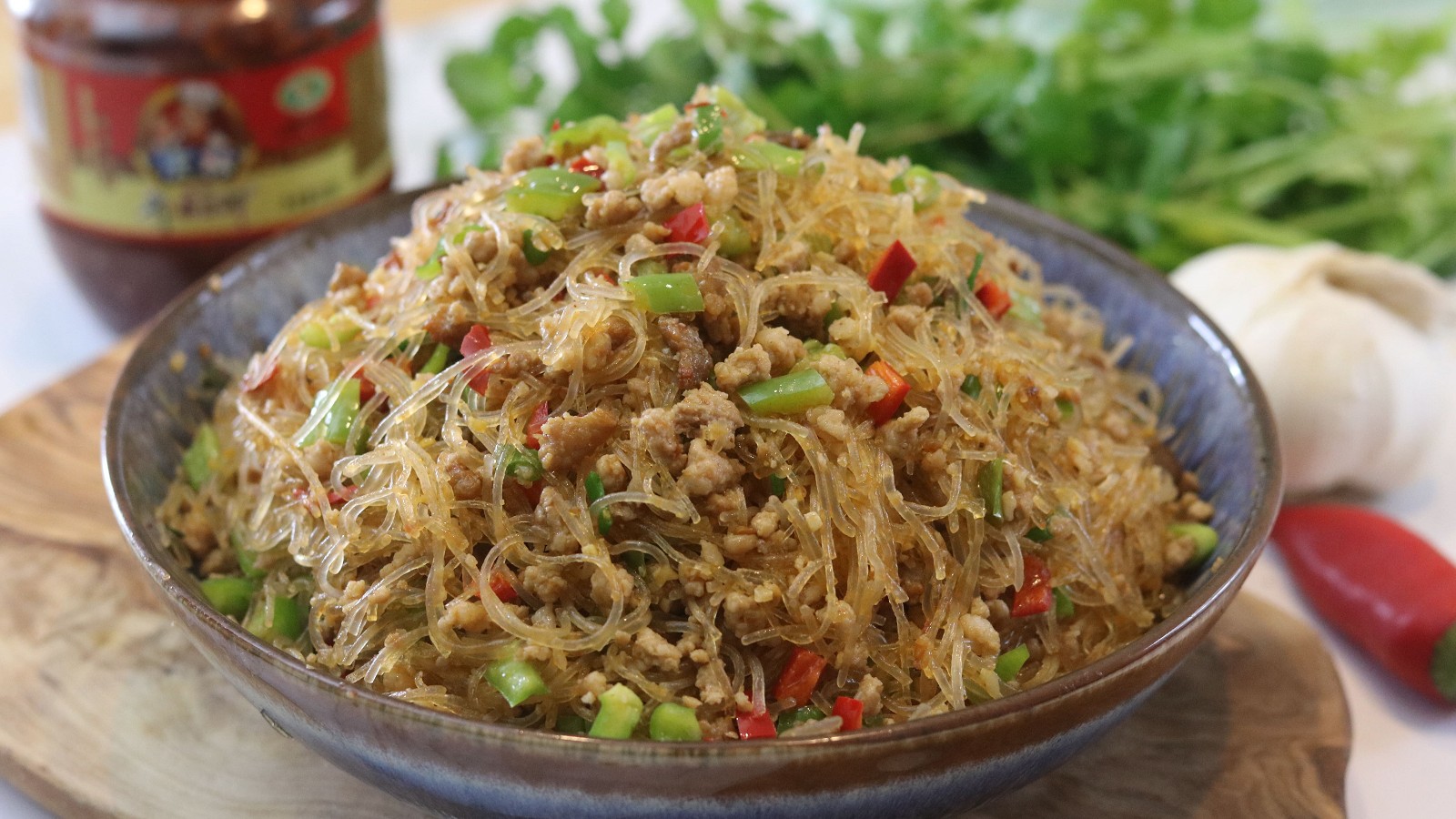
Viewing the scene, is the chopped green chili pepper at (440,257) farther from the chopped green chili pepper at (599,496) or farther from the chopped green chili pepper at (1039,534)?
the chopped green chili pepper at (1039,534)

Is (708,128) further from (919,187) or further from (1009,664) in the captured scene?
Answer: (1009,664)

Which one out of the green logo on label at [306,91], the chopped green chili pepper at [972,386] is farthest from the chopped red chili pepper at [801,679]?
the green logo on label at [306,91]

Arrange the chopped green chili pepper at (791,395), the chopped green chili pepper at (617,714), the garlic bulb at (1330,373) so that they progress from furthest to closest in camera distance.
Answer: the garlic bulb at (1330,373), the chopped green chili pepper at (791,395), the chopped green chili pepper at (617,714)

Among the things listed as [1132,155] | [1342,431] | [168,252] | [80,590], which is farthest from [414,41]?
[1342,431]

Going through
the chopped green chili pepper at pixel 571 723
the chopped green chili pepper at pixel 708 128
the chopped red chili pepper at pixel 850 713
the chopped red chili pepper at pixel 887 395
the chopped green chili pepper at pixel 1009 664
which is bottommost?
the chopped green chili pepper at pixel 571 723

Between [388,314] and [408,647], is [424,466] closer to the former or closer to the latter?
[408,647]

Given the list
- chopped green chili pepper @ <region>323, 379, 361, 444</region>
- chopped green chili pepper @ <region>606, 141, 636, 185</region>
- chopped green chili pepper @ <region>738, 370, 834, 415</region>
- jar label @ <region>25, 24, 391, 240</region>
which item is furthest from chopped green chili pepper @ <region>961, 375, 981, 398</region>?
jar label @ <region>25, 24, 391, 240</region>

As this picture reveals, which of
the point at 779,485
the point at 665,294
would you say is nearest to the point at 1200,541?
the point at 779,485

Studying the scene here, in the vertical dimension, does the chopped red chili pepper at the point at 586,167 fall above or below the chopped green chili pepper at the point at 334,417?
above
